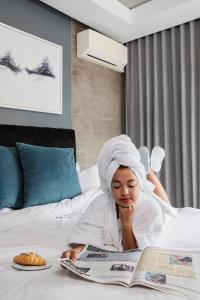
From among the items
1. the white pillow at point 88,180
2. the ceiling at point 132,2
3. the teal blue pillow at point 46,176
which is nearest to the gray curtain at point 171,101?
the ceiling at point 132,2

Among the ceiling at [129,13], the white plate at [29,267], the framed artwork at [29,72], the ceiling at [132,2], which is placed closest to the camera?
the white plate at [29,267]

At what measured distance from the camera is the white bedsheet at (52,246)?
792 millimetres

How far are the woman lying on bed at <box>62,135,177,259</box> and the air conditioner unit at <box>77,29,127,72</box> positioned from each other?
6.57ft

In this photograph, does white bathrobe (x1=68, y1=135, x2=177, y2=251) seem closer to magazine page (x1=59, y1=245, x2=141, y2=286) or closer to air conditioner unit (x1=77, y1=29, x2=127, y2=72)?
magazine page (x1=59, y1=245, x2=141, y2=286)

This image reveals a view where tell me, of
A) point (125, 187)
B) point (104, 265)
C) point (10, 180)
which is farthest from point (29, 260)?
point (10, 180)

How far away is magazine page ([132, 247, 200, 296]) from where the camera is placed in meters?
0.82

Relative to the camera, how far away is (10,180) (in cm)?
198

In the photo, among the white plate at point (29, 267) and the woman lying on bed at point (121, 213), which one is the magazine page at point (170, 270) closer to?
the woman lying on bed at point (121, 213)

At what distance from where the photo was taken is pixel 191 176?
312cm

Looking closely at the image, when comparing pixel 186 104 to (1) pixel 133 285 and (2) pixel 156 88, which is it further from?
(1) pixel 133 285

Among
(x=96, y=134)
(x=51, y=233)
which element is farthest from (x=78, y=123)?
(x=51, y=233)

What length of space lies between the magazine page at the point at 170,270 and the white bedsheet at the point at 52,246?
4 centimetres

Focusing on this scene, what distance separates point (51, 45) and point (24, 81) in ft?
1.67

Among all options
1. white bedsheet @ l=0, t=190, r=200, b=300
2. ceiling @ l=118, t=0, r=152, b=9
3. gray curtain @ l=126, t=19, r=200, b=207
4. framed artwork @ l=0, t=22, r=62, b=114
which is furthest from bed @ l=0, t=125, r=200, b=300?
ceiling @ l=118, t=0, r=152, b=9
